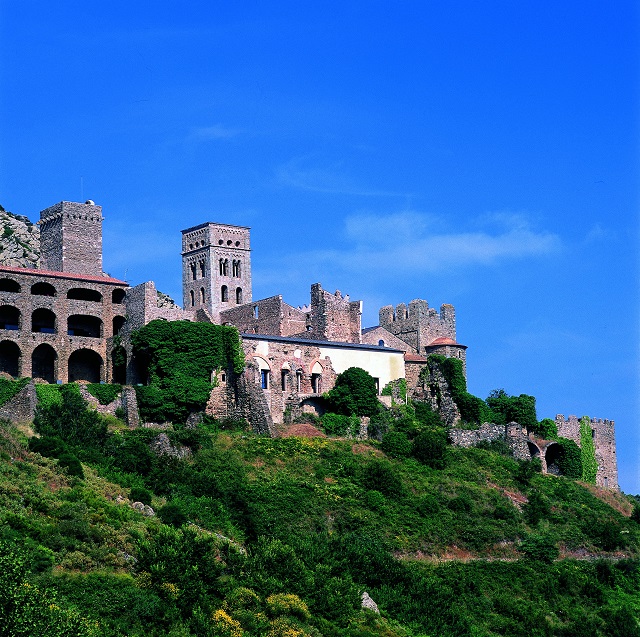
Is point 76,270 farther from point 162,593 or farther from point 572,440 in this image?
point 162,593

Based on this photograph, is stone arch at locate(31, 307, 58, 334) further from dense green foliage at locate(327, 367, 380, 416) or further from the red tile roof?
dense green foliage at locate(327, 367, 380, 416)

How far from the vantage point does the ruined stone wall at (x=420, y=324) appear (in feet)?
289

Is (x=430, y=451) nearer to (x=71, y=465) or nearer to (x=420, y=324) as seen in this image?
(x=420, y=324)

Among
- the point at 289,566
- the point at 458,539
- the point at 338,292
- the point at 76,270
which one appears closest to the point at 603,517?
the point at 458,539

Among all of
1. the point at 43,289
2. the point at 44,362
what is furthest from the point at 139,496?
the point at 43,289

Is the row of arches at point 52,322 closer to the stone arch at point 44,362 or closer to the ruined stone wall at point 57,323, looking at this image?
the ruined stone wall at point 57,323

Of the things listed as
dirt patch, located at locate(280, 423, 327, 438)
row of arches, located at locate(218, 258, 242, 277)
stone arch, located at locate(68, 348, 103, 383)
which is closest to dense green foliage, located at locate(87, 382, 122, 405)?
stone arch, located at locate(68, 348, 103, 383)

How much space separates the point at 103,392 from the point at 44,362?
716 cm

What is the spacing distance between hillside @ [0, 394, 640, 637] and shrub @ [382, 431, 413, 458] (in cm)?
70

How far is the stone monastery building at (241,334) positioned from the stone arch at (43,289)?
0.05 m

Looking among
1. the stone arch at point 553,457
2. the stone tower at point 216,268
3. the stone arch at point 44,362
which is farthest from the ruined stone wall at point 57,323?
the stone arch at point 553,457

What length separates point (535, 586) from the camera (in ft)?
194

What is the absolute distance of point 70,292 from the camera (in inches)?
2963

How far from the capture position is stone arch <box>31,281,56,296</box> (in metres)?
74.4
